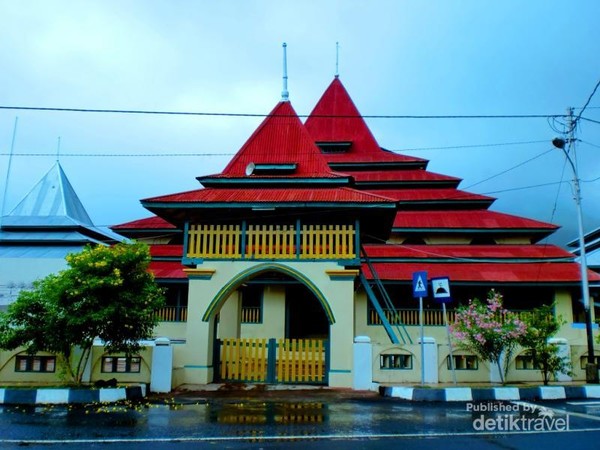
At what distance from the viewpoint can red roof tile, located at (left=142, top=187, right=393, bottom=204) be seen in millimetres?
12070

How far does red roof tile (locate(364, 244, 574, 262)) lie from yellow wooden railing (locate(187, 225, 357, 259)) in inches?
260

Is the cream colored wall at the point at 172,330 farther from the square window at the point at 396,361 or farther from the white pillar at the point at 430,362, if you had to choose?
the white pillar at the point at 430,362

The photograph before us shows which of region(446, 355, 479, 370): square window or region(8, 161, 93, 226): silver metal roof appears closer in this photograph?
region(446, 355, 479, 370): square window

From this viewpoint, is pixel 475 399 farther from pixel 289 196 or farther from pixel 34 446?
pixel 34 446

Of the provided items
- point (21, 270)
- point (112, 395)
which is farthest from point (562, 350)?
point (21, 270)

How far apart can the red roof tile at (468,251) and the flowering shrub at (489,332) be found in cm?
716

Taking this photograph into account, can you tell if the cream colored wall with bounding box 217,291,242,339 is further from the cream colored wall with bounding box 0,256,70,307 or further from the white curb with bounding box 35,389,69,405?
the cream colored wall with bounding box 0,256,70,307

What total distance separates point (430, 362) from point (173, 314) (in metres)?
9.74

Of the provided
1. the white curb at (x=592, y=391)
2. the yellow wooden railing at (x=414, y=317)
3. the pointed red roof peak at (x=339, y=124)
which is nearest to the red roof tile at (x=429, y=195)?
the pointed red roof peak at (x=339, y=124)

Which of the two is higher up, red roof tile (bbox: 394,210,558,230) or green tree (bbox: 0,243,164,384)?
red roof tile (bbox: 394,210,558,230)

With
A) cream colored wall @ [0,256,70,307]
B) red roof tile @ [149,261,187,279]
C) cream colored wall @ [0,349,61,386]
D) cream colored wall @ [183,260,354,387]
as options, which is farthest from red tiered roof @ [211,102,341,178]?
cream colored wall @ [0,256,70,307]

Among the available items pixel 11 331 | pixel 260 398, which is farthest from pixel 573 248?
pixel 11 331

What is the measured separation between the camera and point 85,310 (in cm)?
984

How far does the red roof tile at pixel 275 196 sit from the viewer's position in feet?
39.6
